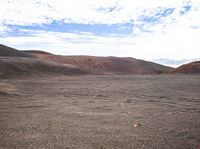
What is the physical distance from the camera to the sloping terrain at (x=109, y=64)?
171 feet

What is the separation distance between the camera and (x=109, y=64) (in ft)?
183

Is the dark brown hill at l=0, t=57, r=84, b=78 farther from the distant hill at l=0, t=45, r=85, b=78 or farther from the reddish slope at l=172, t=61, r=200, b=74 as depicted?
the reddish slope at l=172, t=61, r=200, b=74

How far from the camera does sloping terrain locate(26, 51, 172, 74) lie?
52094mm

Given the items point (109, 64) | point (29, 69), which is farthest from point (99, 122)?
point (109, 64)

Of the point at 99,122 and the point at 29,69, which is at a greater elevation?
the point at 29,69

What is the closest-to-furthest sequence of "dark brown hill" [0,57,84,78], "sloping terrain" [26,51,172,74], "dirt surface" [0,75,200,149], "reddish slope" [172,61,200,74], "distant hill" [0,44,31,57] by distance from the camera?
"dirt surface" [0,75,200,149] < "dark brown hill" [0,57,84,78] < "reddish slope" [172,61,200,74] < "distant hill" [0,44,31,57] < "sloping terrain" [26,51,172,74]

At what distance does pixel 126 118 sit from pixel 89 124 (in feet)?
5.38

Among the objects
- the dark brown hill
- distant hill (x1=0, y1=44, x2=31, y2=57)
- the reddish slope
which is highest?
distant hill (x1=0, y1=44, x2=31, y2=57)

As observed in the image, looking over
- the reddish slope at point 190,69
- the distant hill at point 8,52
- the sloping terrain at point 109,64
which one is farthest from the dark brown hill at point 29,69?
the reddish slope at point 190,69

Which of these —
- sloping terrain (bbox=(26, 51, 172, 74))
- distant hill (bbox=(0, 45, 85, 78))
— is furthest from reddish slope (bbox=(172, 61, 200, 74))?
distant hill (bbox=(0, 45, 85, 78))

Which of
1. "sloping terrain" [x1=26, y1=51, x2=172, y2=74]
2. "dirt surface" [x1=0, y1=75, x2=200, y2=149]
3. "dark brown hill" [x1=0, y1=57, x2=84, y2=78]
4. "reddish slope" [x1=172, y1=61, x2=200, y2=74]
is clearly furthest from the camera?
"sloping terrain" [x1=26, y1=51, x2=172, y2=74]

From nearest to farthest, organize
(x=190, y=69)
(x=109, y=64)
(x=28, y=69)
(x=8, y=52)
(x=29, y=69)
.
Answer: (x=28, y=69) < (x=29, y=69) < (x=190, y=69) < (x=8, y=52) < (x=109, y=64)

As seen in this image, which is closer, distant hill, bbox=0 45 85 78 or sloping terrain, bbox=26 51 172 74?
distant hill, bbox=0 45 85 78

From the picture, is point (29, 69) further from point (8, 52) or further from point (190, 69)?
point (190, 69)
